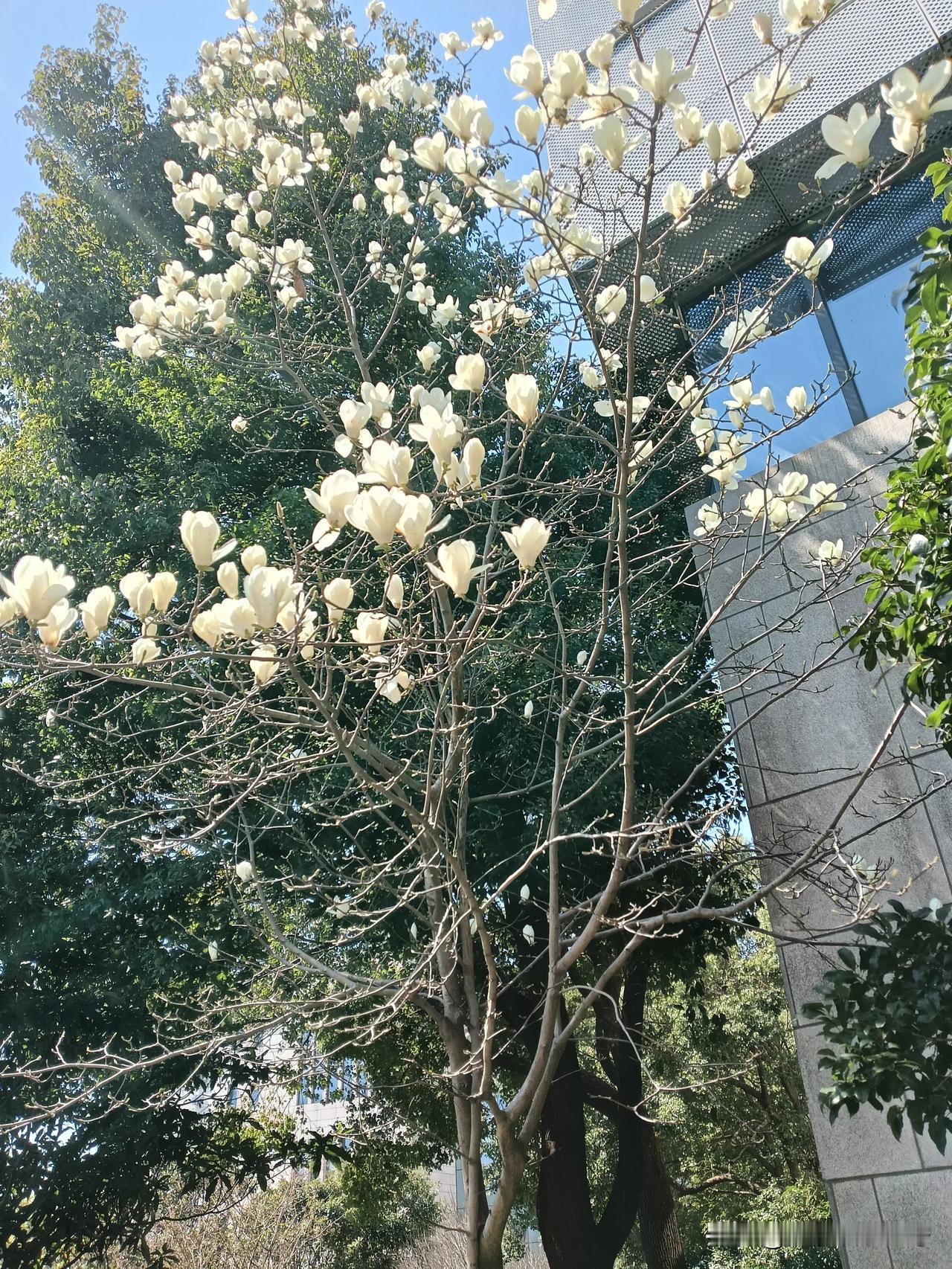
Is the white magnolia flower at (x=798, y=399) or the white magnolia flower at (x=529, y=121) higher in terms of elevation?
the white magnolia flower at (x=798, y=399)

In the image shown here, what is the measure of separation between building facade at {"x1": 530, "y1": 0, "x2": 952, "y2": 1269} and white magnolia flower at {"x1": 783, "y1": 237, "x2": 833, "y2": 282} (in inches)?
82.4

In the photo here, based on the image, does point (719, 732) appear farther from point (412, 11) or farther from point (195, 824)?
Answer: point (412, 11)

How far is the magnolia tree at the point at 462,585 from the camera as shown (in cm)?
188

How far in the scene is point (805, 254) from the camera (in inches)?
92.4

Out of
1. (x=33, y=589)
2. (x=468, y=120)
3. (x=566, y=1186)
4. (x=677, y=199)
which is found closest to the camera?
(x=33, y=589)

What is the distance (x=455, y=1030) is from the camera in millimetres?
3514

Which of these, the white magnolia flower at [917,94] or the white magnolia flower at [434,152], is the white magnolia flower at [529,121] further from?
the white magnolia flower at [917,94]

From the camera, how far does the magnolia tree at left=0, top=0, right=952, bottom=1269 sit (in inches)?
74.2

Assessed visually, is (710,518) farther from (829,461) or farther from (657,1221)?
(657,1221)

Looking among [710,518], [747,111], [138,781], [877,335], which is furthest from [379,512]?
[138,781]

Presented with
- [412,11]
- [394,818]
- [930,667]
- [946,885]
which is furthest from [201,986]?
[412,11]

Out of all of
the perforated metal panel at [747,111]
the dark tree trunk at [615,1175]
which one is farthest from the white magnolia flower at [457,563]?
the dark tree trunk at [615,1175]

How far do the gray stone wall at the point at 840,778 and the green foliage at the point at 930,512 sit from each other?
799 mm

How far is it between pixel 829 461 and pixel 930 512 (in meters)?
2.89
